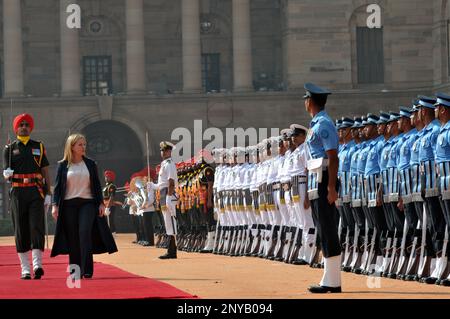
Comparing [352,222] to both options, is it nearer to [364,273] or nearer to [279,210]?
[364,273]

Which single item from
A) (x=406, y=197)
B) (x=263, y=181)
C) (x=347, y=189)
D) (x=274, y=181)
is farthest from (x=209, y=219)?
(x=406, y=197)

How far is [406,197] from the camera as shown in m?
24.0

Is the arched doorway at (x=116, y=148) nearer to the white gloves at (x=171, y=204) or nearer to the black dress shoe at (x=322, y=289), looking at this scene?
the white gloves at (x=171, y=204)

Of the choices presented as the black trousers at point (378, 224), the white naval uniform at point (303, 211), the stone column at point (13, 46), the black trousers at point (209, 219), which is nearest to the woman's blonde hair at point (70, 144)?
the black trousers at point (378, 224)

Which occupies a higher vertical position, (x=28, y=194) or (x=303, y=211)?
(x=28, y=194)

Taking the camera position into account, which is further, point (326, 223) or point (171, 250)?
point (171, 250)

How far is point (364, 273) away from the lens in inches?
1016

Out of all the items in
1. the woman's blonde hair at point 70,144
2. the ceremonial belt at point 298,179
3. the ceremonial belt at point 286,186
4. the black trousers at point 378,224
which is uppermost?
the woman's blonde hair at point 70,144

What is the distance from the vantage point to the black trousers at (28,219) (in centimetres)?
2517

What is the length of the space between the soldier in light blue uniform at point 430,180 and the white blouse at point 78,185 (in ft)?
16.1

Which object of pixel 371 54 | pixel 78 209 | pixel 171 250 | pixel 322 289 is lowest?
pixel 171 250

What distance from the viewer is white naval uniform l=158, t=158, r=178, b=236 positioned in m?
33.7

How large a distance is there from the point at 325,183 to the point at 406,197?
10.4ft

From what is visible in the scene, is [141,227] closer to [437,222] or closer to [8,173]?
[8,173]
